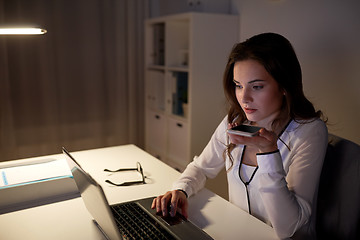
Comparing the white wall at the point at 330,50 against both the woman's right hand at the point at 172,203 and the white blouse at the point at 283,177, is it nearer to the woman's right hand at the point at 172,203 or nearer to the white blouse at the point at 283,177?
the white blouse at the point at 283,177

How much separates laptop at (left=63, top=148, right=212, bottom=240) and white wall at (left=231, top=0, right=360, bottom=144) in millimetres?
1215

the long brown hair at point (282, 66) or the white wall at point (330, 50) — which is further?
the white wall at point (330, 50)

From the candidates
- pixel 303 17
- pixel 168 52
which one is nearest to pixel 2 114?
A: pixel 168 52

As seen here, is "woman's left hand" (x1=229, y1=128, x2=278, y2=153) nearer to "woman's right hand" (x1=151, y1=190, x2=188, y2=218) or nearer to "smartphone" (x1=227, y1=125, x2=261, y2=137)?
"smartphone" (x1=227, y1=125, x2=261, y2=137)

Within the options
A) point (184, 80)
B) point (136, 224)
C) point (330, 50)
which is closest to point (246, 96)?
point (136, 224)

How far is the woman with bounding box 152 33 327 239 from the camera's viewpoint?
3.64ft

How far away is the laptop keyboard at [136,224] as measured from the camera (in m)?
1.01

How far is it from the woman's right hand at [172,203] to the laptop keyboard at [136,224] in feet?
0.18

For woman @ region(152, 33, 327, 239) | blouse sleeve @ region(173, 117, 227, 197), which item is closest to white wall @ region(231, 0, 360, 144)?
woman @ region(152, 33, 327, 239)

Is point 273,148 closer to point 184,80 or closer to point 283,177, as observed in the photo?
point 283,177

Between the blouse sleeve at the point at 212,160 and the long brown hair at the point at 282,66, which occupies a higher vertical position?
the long brown hair at the point at 282,66

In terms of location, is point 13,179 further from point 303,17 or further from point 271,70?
point 303,17

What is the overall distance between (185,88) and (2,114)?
1562 mm

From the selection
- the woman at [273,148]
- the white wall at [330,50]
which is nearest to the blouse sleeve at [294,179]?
the woman at [273,148]
